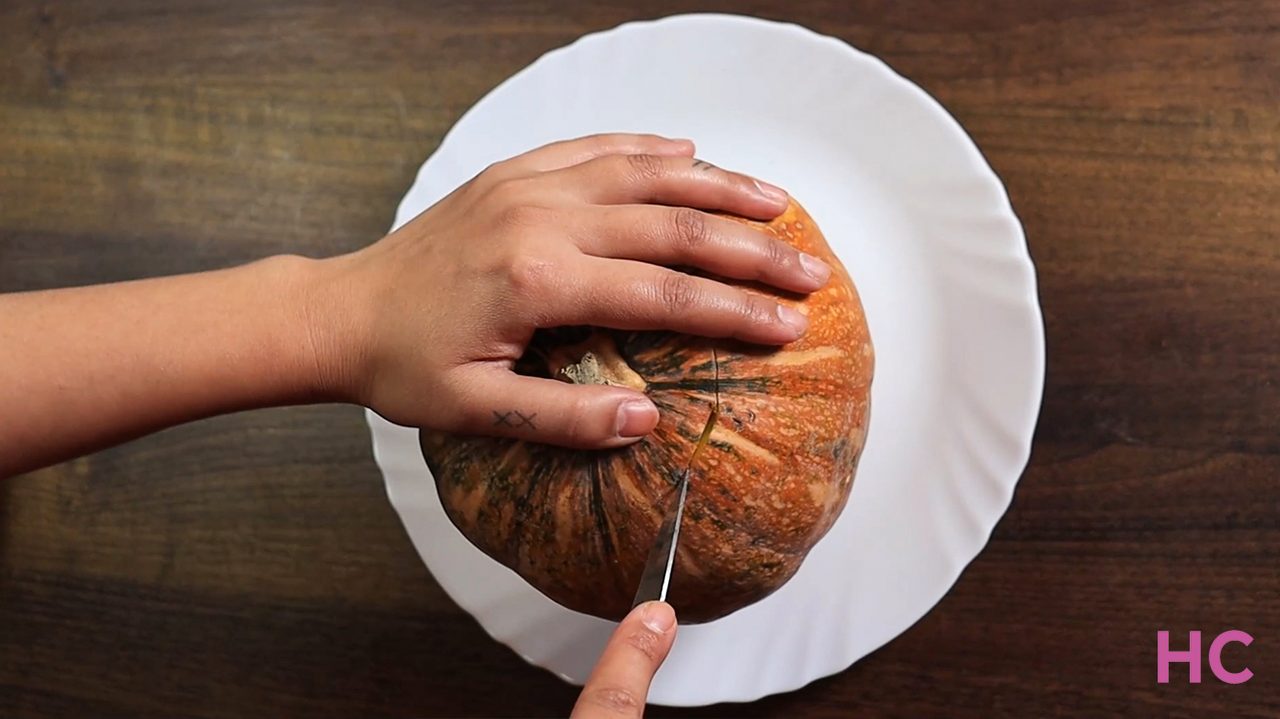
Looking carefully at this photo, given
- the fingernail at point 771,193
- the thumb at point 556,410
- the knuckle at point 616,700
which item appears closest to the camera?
the knuckle at point 616,700

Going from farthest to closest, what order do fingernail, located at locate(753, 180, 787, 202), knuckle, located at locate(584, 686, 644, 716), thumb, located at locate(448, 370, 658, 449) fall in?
1. fingernail, located at locate(753, 180, 787, 202)
2. thumb, located at locate(448, 370, 658, 449)
3. knuckle, located at locate(584, 686, 644, 716)

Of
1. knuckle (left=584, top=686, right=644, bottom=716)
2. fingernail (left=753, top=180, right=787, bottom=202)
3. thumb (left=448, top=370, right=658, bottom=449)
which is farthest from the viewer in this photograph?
fingernail (left=753, top=180, right=787, bottom=202)

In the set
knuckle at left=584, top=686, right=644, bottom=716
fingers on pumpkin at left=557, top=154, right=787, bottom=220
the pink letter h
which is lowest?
knuckle at left=584, top=686, right=644, bottom=716

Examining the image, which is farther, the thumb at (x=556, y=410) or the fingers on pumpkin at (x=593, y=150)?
the fingers on pumpkin at (x=593, y=150)

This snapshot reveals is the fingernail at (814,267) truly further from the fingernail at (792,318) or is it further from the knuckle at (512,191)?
the knuckle at (512,191)

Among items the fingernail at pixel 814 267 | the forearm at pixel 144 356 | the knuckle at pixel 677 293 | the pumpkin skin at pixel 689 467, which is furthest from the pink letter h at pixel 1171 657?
the forearm at pixel 144 356

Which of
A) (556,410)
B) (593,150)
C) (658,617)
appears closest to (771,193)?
(593,150)

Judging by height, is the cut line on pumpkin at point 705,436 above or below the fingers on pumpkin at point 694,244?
below

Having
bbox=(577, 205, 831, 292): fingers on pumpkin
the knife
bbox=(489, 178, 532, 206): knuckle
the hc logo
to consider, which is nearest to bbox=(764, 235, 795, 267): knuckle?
bbox=(577, 205, 831, 292): fingers on pumpkin

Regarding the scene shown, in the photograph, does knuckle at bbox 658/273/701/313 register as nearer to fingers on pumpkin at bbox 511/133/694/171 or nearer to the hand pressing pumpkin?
the hand pressing pumpkin
